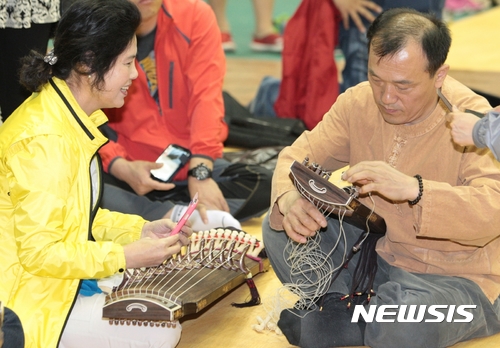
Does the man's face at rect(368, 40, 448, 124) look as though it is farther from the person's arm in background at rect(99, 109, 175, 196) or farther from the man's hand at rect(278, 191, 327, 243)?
the person's arm in background at rect(99, 109, 175, 196)

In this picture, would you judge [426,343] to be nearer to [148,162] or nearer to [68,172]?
[68,172]

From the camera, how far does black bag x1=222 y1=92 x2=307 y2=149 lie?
465cm

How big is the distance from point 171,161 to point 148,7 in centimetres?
67

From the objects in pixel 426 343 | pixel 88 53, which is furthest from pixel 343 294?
pixel 88 53

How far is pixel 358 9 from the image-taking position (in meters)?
4.79

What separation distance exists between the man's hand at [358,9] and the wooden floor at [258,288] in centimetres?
109

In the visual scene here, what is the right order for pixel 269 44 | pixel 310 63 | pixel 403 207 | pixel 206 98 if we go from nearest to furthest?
1. pixel 403 207
2. pixel 206 98
3. pixel 310 63
4. pixel 269 44

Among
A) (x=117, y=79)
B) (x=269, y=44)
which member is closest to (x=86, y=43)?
(x=117, y=79)

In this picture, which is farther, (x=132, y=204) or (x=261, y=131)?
(x=261, y=131)

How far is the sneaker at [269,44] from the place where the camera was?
7.18m

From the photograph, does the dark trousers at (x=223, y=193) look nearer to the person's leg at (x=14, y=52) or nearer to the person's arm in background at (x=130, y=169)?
the person's arm in background at (x=130, y=169)

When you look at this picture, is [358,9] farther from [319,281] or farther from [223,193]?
[319,281]

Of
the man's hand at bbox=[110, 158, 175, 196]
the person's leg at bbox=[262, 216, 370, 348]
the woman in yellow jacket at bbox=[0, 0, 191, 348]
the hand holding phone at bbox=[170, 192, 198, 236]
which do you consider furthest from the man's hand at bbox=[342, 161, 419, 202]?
the man's hand at bbox=[110, 158, 175, 196]

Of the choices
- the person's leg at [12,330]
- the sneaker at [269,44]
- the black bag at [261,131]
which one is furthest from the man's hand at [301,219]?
the sneaker at [269,44]
